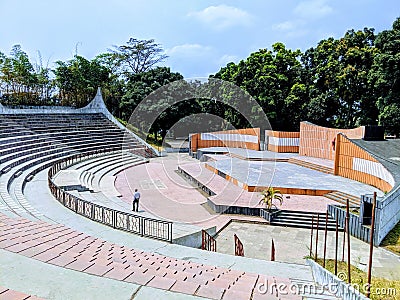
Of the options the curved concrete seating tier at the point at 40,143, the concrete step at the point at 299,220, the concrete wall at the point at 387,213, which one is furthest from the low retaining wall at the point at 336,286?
the curved concrete seating tier at the point at 40,143

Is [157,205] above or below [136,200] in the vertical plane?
below

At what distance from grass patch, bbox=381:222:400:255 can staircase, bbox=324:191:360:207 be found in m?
1.81

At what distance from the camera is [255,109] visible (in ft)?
98.9

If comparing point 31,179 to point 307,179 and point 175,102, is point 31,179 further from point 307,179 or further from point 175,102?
point 175,102

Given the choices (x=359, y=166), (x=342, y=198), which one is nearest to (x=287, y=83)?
(x=359, y=166)

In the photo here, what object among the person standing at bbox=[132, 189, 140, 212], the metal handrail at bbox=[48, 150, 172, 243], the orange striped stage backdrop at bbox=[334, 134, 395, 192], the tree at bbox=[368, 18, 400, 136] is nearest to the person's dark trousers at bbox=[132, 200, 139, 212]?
the person standing at bbox=[132, 189, 140, 212]

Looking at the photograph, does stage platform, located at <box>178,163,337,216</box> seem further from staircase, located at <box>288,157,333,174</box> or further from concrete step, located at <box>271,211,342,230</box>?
staircase, located at <box>288,157,333,174</box>

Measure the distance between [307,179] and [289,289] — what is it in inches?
498

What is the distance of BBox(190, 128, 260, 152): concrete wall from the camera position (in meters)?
27.5

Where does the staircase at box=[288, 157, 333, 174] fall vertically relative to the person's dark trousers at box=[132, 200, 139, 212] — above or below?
above

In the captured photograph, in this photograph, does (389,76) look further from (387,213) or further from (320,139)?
(387,213)

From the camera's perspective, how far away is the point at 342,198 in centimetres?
1237

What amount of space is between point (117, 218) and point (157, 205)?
418 cm

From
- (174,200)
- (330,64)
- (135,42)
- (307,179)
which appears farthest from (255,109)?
(135,42)
